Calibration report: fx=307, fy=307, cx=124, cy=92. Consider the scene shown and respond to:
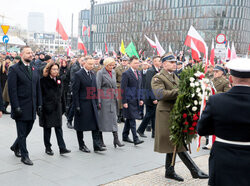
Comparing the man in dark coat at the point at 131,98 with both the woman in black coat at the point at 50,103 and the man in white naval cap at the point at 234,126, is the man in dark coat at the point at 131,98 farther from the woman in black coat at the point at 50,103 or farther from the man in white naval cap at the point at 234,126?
the man in white naval cap at the point at 234,126

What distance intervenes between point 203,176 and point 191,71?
1.76 meters

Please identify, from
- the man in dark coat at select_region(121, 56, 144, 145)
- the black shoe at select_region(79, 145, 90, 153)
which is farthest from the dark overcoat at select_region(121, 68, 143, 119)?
the black shoe at select_region(79, 145, 90, 153)

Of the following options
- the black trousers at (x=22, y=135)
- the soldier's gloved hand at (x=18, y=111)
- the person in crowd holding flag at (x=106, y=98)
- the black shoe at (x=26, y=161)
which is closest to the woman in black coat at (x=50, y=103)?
the black trousers at (x=22, y=135)

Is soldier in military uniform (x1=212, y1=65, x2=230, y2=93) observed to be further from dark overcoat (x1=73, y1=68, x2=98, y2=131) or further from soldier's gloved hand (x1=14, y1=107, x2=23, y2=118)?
soldier's gloved hand (x1=14, y1=107, x2=23, y2=118)

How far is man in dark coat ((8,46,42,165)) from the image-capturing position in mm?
5566

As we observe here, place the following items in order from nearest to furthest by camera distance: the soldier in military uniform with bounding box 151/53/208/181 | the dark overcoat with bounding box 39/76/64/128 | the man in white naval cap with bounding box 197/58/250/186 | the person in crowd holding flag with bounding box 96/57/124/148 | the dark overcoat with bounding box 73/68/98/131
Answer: the man in white naval cap with bounding box 197/58/250/186 → the soldier in military uniform with bounding box 151/53/208/181 → the dark overcoat with bounding box 39/76/64/128 → the dark overcoat with bounding box 73/68/98/131 → the person in crowd holding flag with bounding box 96/57/124/148

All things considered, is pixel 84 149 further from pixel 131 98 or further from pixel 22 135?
pixel 131 98

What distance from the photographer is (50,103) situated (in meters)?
6.39

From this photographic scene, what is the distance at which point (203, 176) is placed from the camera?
16.8 feet

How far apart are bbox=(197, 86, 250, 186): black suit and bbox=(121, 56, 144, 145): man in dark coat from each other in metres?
4.35

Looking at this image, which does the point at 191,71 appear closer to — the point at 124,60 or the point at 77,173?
the point at 77,173

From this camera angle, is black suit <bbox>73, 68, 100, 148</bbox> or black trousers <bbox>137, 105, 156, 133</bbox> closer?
black suit <bbox>73, 68, 100, 148</bbox>

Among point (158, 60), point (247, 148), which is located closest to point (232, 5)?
point (158, 60)

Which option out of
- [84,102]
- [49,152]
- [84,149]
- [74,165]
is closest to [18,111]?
[49,152]
